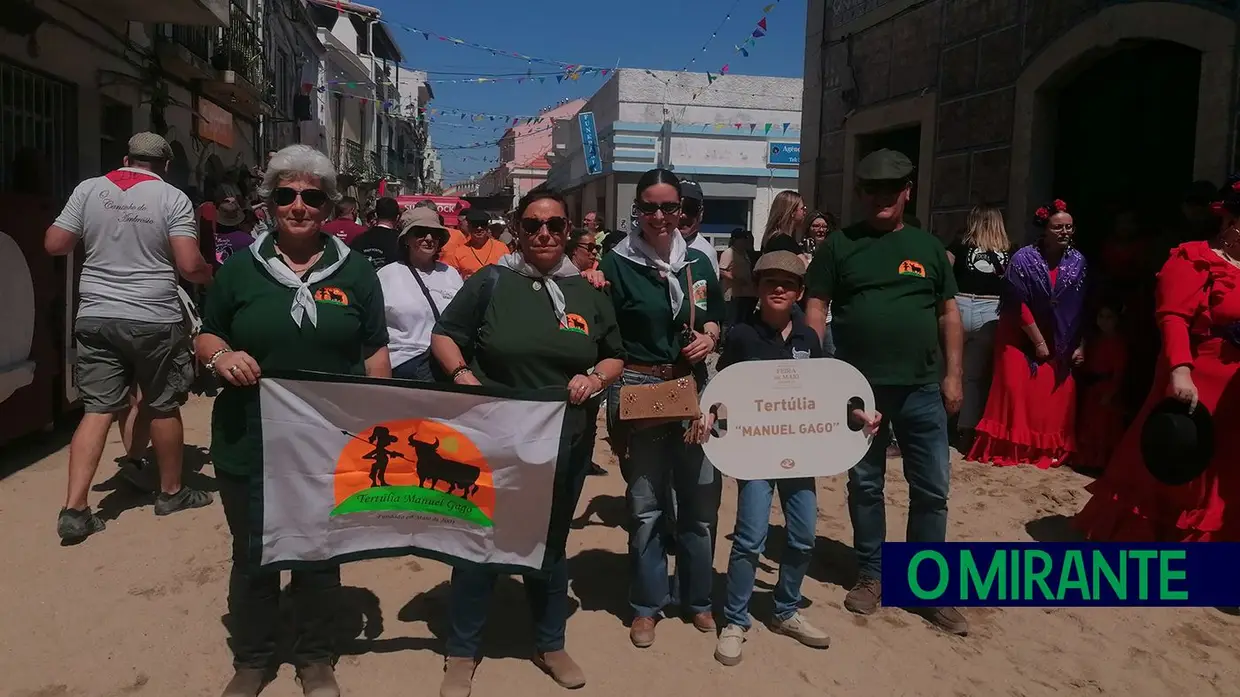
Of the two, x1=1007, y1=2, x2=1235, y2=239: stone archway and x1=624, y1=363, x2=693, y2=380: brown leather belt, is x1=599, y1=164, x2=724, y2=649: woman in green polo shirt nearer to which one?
x1=624, y1=363, x2=693, y2=380: brown leather belt

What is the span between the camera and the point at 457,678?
2926mm

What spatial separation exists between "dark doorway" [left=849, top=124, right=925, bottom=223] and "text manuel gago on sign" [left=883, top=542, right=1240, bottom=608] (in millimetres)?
5068

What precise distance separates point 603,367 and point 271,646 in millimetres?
1516

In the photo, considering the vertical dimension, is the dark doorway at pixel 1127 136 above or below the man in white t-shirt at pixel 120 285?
above

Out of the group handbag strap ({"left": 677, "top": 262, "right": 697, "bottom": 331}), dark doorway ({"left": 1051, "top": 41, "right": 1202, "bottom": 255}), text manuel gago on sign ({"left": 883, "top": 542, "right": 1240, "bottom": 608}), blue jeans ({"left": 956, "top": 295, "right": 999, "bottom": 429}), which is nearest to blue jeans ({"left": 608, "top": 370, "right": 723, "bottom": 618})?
handbag strap ({"left": 677, "top": 262, "right": 697, "bottom": 331})

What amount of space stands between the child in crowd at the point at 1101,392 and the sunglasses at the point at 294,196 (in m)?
5.44

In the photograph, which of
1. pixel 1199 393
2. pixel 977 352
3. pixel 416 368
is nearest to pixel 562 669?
pixel 416 368

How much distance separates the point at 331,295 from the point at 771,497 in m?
1.81

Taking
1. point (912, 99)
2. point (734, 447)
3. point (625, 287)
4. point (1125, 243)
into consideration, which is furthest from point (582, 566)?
point (912, 99)

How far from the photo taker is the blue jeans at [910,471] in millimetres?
3588

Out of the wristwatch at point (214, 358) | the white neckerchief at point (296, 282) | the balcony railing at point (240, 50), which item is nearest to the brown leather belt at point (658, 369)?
the white neckerchief at point (296, 282)

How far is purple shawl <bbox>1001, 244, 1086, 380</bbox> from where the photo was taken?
5844 mm

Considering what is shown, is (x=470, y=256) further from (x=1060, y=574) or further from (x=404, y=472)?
(x=1060, y=574)

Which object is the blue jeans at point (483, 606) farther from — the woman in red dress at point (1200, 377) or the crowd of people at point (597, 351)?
the woman in red dress at point (1200, 377)
